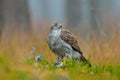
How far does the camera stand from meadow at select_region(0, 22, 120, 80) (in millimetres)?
6785

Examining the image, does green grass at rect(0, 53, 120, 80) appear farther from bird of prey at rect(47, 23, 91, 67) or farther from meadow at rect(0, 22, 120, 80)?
bird of prey at rect(47, 23, 91, 67)

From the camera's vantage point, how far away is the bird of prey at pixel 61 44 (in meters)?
8.52

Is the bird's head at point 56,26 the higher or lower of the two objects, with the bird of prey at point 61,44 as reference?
higher

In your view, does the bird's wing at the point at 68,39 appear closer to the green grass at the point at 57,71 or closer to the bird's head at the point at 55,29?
the bird's head at the point at 55,29

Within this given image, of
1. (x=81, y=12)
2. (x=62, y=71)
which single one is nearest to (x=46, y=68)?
(x=62, y=71)

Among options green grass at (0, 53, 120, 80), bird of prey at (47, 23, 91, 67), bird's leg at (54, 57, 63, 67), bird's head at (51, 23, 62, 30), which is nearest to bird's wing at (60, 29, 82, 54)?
bird of prey at (47, 23, 91, 67)

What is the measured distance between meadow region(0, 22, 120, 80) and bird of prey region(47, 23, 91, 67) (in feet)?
0.49

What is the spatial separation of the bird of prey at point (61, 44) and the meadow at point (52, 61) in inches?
5.9

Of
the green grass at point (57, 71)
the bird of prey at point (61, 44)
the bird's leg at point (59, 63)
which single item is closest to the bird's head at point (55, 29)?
the bird of prey at point (61, 44)

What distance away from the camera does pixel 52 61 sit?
9109mm

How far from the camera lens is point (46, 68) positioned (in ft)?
25.2

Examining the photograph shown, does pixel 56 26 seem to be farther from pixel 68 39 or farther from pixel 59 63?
pixel 59 63

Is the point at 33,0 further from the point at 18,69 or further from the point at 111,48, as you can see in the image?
the point at 18,69

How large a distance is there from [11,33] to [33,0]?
544 inches
